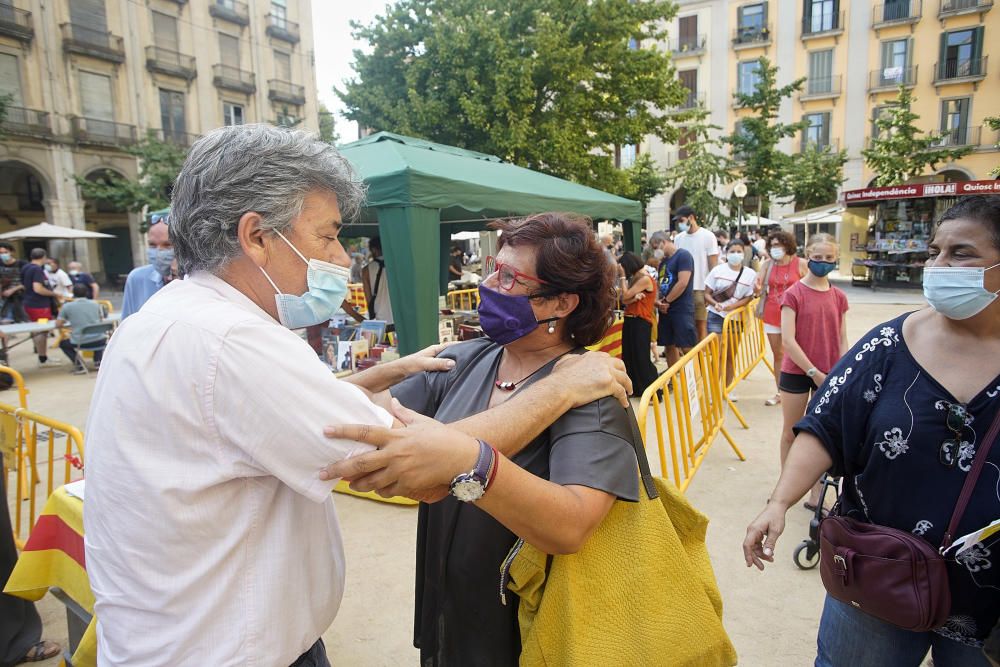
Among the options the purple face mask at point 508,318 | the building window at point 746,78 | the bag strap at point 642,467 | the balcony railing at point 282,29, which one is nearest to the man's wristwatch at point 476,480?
the bag strap at point 642,467

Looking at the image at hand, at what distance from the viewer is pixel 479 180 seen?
19.8 ft

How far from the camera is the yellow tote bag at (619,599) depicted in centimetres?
127

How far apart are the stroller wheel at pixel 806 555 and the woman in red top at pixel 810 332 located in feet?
2.21

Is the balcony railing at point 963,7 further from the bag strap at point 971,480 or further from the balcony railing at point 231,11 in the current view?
the bag strap at point 971,480

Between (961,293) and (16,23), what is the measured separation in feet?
106

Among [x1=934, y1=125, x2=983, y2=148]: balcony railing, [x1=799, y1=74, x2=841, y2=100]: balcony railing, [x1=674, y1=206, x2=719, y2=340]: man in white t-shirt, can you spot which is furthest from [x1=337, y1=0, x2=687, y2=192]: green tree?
[x1=934, y1=125, x2=983, y2=148]: balcony railing

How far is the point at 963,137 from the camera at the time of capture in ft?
100

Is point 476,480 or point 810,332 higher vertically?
point 476,480

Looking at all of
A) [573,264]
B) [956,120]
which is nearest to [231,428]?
[573,264]

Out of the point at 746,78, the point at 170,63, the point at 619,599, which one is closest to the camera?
the point at 619,599

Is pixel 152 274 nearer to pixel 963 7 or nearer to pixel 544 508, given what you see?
pixel 544 508

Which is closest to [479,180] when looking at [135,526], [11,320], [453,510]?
[453,510]

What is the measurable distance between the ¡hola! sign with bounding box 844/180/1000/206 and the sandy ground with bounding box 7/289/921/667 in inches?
672

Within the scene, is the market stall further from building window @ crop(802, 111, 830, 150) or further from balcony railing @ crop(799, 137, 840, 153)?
building window @ crop(802, 111, 830, 150)
